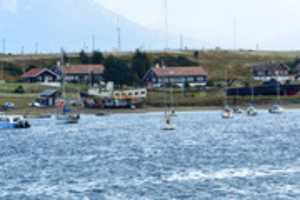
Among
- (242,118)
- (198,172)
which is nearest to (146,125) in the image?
(242,118)

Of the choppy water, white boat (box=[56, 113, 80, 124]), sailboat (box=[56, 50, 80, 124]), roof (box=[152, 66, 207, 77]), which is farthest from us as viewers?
roof (box=[152, 66, 207, 77])

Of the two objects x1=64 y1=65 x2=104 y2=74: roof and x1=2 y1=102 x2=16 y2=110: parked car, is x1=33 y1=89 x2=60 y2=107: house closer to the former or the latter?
x1=2 y1=102 x2=16 y2=110: parked car

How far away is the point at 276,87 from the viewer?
175 metres

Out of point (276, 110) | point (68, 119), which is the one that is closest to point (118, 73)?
point (276, 110)

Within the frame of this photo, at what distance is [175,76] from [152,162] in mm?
122511

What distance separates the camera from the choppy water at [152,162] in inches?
2117

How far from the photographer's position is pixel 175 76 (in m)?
Result: 193

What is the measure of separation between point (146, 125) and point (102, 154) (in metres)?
46.0

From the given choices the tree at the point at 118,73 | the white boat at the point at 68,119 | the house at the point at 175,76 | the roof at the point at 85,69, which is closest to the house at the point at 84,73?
the roof at the point at 85,69

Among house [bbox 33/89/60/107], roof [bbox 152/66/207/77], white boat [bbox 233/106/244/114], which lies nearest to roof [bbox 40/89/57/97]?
house [bbox 33/89/60/107]

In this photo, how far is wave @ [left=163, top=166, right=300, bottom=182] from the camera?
195 feet

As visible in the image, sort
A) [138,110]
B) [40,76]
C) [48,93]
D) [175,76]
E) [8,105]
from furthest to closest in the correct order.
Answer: [175,76] < [40,76] < [48,93] < [138,110] < [8,105]

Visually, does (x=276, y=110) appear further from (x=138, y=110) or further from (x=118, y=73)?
(x=118, y=73)

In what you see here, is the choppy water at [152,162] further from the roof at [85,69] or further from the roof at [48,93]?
the roof at [85,69]
